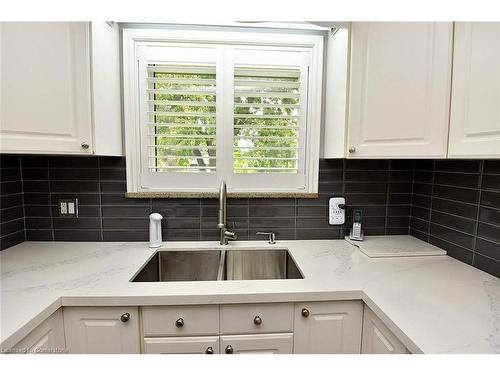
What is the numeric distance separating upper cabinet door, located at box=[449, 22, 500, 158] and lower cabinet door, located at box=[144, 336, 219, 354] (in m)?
1.23

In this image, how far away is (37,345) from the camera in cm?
82

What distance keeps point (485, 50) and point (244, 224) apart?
1302mm

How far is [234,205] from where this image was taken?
5.00 feet

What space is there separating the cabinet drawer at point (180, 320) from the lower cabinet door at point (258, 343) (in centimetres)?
7

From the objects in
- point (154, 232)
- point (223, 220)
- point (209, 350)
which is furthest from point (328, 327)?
point (154, 232)

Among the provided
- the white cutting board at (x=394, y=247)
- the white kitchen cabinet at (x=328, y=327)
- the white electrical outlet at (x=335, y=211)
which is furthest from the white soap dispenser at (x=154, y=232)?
the white cutting board at (x=394, y=247)

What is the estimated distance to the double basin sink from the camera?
55.5 inches

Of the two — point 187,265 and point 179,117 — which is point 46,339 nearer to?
point 187,265

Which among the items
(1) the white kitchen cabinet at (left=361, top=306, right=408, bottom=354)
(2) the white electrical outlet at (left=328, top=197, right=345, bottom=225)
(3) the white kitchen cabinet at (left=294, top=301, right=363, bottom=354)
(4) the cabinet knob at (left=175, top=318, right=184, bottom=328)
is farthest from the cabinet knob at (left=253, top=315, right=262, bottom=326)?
(2) the white electrical outlet at (left=328, top=197, right=345, bottom=225)

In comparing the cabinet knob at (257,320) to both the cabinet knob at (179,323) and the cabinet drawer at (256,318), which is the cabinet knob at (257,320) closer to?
the cabinet drawer at (256,318)

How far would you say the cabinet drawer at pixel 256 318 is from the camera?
3.16ft

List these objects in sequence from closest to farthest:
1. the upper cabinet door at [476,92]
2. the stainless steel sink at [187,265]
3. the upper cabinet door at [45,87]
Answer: the upper cabinet door at [476,92] → the upper cabinet door at [45,87] → the stainless steel sink at [187,265]

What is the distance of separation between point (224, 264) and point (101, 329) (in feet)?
2.08

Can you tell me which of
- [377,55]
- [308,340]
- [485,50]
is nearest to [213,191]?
[308,340]
